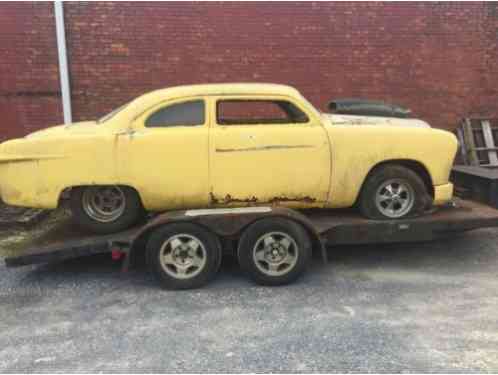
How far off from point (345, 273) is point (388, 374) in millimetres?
1788

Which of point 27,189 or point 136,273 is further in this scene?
point 136,273

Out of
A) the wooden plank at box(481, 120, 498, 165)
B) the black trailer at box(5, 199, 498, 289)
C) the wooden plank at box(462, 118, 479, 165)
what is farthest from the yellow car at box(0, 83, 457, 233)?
the wooden plank at box(481, 120, 498, 165)

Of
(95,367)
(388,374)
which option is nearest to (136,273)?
(95,367)

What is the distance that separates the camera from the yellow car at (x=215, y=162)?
4.39 m

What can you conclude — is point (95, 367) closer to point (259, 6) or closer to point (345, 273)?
point (345, 273)

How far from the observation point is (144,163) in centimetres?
442

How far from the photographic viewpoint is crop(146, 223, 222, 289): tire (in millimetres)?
4203

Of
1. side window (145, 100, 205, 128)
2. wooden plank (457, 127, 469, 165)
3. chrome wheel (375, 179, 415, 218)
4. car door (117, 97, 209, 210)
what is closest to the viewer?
car door (117, 97, 209, 210)

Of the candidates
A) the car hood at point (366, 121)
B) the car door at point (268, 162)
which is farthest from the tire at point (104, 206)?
the car hood at point (366, 121)

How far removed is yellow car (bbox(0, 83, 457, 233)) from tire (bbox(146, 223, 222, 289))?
458 millimetres

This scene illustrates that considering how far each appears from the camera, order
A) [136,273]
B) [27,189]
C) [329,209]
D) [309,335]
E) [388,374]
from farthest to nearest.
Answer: [329,209], [136,273], [27,189], [309,335], [388,374]

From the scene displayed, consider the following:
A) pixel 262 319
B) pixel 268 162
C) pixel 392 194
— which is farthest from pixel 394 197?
pixel 262 319

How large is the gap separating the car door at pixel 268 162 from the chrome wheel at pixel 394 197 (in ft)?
2.04

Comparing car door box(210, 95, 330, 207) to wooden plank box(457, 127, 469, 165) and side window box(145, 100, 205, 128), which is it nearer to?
side window box(145, 100, 205, 128)
